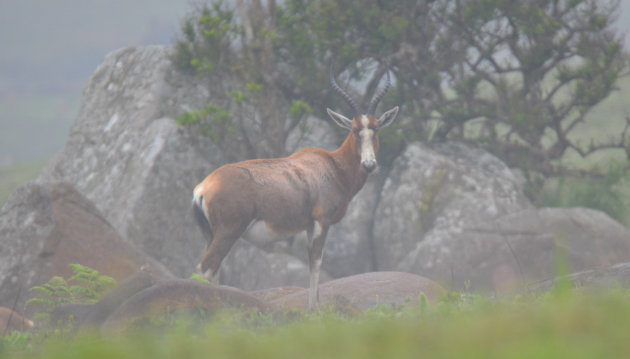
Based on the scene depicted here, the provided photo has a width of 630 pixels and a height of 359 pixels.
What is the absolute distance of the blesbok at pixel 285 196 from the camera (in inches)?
342

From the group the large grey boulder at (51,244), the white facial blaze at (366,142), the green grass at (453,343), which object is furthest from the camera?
the large grey boulder at (51,244)

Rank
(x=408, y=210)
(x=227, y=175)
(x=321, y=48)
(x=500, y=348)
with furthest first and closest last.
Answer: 1. (x=321, y=48)
2. (x=408, y=210)
3. (x=227, y=175)
4. (x=500, y=348)

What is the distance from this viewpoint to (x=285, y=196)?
8.92 m

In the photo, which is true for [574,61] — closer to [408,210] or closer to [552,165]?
[552,165]

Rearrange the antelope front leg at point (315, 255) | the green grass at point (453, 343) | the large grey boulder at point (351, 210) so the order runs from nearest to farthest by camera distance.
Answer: the green grass at point (453, 343)
the antelope front leg at point (315, 255)
the large grey boulder at point (351, 210)

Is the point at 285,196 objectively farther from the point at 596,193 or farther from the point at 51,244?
the point at 596,193

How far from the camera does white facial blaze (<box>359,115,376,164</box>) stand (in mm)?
8898

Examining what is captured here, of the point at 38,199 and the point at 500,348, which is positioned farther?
the point at 38,199

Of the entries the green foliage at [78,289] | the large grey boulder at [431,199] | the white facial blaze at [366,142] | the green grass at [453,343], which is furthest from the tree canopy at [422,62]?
the green grass at [453,343]

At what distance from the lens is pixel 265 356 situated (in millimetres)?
3027

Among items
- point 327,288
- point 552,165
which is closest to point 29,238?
point 327,288

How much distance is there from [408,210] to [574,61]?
542 cm

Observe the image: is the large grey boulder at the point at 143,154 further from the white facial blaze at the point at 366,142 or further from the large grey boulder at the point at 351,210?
the white facial blaze at the point at 366,142

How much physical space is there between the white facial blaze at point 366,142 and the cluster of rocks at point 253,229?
171 centimetres
